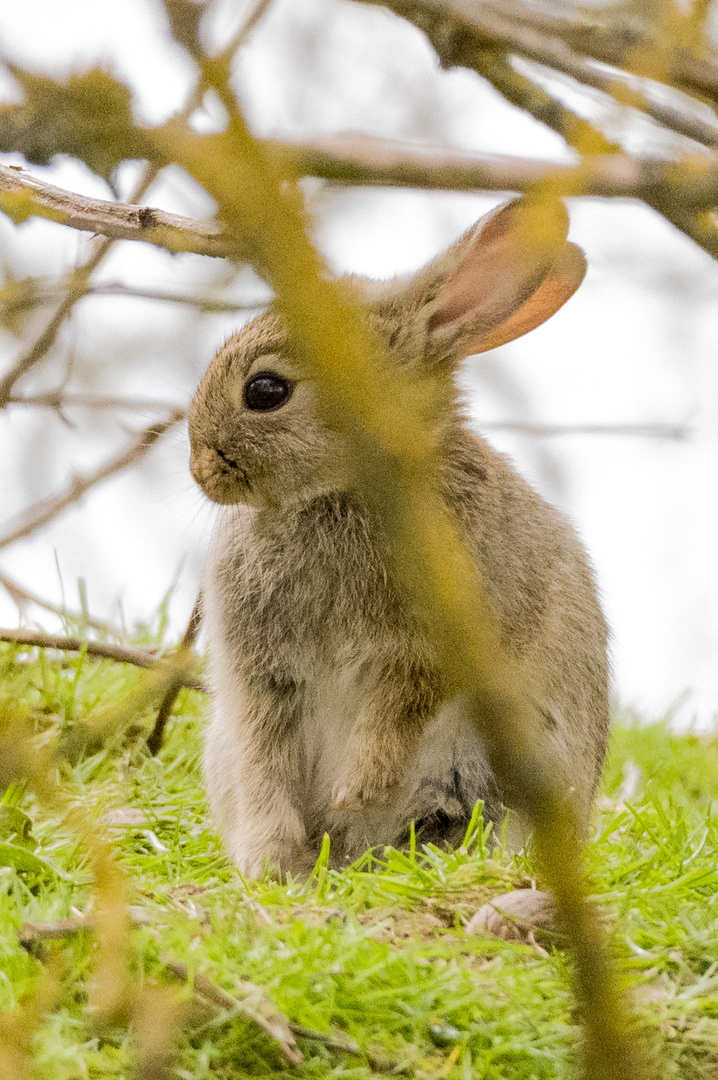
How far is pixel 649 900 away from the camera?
8.37 ft

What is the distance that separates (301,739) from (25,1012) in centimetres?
223

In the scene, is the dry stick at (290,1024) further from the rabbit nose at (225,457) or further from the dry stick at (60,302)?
the rabbit nose at (225,457)

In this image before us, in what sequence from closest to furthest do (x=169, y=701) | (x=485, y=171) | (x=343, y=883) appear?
(x=485, y=171) < (x=343, y=883) < (x=169, y=701)

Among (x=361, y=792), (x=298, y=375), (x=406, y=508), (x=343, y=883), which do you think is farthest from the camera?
(x=298, y=375)

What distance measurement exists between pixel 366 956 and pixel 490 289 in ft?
6.23

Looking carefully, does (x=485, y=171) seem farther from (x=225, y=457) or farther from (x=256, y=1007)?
(x=225, y=457)

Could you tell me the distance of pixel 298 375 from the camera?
329 cm

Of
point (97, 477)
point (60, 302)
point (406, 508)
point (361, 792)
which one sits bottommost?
point (406, 508)

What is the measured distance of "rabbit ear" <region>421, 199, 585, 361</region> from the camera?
3.11 m

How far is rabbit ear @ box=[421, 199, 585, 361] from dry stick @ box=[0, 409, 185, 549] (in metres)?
0.83

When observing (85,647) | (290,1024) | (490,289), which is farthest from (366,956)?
(85,647)

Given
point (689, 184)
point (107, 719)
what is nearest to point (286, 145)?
point (689, 184)

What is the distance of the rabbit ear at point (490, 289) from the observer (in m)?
3.11

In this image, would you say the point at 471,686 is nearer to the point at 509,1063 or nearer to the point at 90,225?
the point at 509,1063
